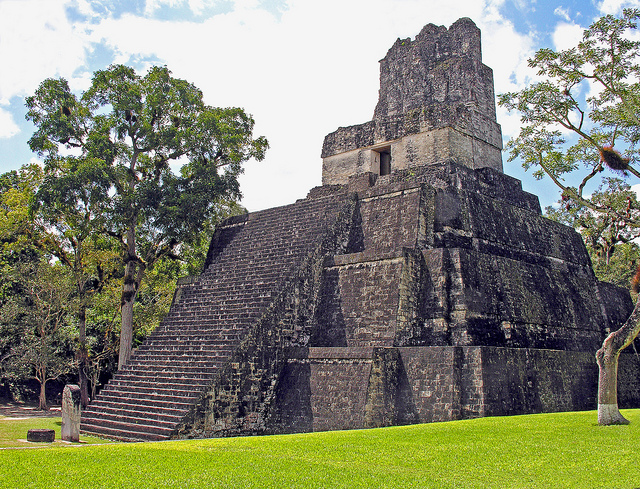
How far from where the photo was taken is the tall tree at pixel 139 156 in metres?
13.3

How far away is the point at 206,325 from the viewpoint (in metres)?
10.4

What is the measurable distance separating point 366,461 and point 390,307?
14.9ft

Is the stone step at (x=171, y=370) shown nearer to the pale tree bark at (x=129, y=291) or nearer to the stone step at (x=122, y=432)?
the stone step at (x=122, y=432)

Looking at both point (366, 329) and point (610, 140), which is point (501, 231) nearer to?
point (610, 140)

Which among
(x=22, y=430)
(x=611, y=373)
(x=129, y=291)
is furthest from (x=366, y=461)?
(x=129, y=291)

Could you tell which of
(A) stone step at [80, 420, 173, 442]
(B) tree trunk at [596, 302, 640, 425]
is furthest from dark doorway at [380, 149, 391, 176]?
(A) stone step at [80, 420, 173, 442]

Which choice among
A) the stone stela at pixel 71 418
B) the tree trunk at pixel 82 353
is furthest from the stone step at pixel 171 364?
the tree trunk at pixel 82 353

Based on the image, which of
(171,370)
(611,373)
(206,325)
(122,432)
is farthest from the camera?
(206,325)

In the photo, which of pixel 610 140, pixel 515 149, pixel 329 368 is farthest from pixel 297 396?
pixel 610 140

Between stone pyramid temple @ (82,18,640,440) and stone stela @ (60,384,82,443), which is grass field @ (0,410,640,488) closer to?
stone stela @ (60,384,82,443)

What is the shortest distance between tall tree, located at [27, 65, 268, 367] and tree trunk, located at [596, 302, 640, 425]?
9.40m

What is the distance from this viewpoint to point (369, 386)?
8680mm

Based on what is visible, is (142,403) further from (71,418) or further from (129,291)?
(129,291)

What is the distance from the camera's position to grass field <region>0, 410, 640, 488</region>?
4.64 m
